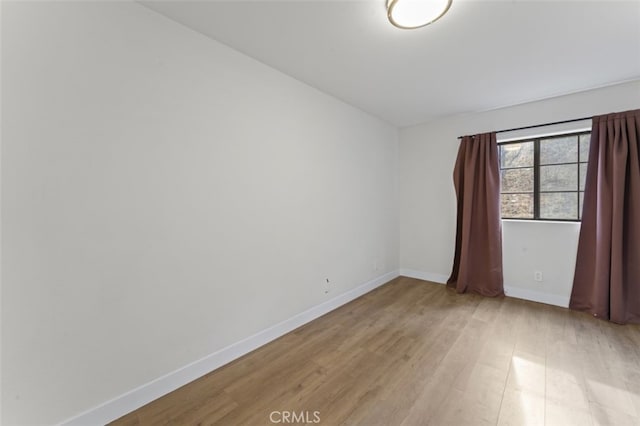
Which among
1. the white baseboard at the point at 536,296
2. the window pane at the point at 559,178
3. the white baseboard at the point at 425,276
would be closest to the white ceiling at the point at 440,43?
the window pane at the point at 559,178

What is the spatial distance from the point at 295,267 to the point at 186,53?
1990mm

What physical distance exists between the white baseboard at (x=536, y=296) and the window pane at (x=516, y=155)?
5.37 feet

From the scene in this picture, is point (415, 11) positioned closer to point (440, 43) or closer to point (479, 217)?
point (440, 43)

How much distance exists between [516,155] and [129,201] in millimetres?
4271

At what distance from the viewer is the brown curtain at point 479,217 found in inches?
129

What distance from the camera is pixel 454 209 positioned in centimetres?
374

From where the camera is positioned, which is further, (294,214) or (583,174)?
(583,174)

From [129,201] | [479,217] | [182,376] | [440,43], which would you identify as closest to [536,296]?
[479,217]

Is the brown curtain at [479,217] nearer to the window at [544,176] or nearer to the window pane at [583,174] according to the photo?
the window at [544,176]

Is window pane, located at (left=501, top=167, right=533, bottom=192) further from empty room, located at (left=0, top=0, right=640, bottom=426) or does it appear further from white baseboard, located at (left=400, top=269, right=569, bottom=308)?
white baseboard, located at (left=400, top=269, right=569, bottom=308)

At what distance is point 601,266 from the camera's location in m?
2.64

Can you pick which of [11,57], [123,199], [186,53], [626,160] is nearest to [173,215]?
[123,199]

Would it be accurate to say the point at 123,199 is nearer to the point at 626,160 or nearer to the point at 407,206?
the point at 407,206

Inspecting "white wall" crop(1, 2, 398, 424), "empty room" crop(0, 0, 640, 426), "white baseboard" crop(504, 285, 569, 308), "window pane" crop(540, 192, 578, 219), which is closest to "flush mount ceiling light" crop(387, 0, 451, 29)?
"empty room" crop(0, 0, 640, 426)
